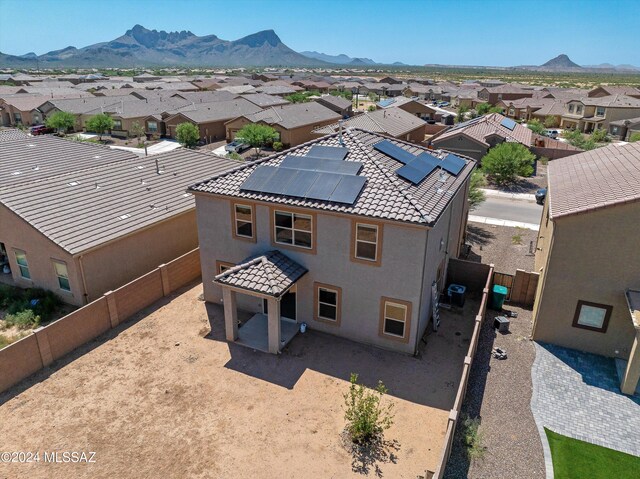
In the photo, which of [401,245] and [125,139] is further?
[125,139]

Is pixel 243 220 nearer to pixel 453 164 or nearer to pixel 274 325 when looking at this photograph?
pixel 274 325

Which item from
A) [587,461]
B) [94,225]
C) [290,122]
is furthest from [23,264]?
[290,122]

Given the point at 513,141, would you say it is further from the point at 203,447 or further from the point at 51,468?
the point at 51,468

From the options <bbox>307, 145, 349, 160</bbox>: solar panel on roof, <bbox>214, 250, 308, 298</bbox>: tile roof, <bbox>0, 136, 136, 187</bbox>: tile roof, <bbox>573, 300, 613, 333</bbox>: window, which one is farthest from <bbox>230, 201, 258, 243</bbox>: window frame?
<bbox>0, 136, 136, 187</bbox>: tile roof

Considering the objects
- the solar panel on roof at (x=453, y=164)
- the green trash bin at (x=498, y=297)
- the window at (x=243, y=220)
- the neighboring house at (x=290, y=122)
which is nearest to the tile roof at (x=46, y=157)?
the window at (x=243, y=220)

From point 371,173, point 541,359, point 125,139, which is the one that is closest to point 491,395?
point 541,359

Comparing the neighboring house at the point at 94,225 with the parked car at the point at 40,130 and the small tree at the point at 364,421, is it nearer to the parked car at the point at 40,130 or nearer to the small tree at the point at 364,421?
the small tree at the point at 364,421
